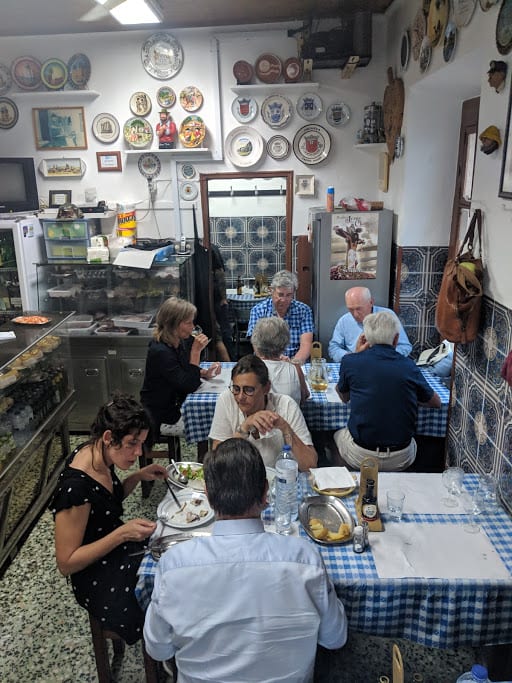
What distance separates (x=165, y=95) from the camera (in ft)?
17.6

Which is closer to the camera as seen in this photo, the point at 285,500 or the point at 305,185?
the point at 285,500

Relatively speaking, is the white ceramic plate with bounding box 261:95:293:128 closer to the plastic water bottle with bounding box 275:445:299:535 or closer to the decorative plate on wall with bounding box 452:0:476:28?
the decorative plate on wall with bounding box 452:0:476:28

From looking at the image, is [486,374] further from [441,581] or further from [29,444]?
[29,444]

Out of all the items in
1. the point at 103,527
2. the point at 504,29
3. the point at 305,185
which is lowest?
the point at 103,527

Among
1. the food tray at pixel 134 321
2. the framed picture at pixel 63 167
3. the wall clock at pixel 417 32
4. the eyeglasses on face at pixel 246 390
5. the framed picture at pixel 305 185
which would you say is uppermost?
the wall clock at pixel 417 32

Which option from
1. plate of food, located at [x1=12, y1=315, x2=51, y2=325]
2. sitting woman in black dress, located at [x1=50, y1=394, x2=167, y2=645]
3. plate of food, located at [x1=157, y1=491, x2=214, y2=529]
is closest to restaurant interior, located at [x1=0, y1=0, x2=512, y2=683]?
sitting woman in black dress, located at [x1=50, y1=394, x2=167, y2=645]

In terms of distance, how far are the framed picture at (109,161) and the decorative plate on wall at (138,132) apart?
21 centimetres

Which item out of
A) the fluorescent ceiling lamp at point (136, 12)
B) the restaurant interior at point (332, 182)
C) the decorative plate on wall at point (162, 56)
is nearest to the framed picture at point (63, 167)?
the restaurant interior at point (332, 182)

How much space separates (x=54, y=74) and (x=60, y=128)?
50 cm

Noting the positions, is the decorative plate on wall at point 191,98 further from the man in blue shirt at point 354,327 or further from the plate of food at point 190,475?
the plate of food at point 190,475

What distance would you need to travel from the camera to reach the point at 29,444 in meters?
3.61

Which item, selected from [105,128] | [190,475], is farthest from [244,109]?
[190,475]

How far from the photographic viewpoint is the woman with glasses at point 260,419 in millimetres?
2713

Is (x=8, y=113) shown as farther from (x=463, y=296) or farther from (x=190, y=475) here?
(x=463, y=296)
